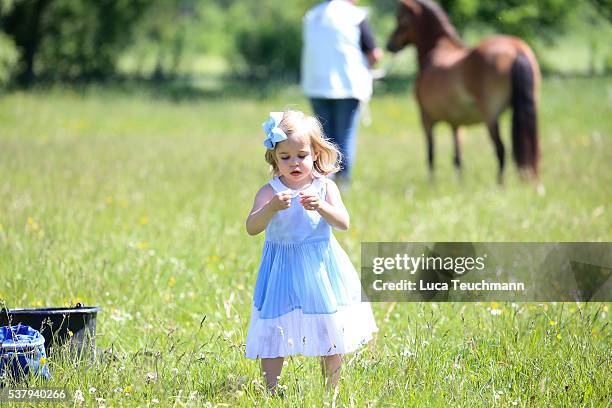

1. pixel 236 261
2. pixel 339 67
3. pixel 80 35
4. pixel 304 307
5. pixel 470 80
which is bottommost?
pixel 304 307

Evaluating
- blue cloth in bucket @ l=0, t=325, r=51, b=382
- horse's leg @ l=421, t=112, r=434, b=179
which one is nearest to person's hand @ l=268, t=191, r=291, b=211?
blue cloth in bucket @ l=0, t=325, r=51, b=382

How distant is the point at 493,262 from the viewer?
6.44 meters

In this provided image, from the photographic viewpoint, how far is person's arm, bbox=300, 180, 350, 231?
12.8 feet

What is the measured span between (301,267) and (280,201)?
12.1 inches

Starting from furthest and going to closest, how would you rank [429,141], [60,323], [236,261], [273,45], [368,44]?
1. [273,45]
2. [429,141]
3. [368,44]
4. [236,261]
5. [60,323]

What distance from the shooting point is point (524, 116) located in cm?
1013

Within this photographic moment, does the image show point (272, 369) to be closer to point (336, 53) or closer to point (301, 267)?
point (301, 267)

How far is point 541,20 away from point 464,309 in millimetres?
25494

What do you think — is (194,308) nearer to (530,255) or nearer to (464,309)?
(464,309)

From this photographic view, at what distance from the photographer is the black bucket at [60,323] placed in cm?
412

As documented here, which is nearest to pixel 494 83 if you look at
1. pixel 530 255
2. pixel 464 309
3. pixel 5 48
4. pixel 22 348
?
pixel 530 255

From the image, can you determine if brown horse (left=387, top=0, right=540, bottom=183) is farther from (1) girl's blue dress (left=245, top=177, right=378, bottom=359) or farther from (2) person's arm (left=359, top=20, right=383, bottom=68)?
(1) girl's blue dress (left=245, top=177, right=378, bottom=359)

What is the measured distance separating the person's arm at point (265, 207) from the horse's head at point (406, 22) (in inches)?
321

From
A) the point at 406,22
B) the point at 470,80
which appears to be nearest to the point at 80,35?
the point at 406,22
